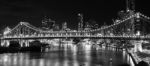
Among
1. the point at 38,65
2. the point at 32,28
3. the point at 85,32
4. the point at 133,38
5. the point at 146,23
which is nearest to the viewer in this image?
the point at 38,65

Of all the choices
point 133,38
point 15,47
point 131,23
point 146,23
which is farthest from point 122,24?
point 15,47

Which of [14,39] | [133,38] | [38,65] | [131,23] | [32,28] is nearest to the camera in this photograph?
[38,65]

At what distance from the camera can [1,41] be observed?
241ft

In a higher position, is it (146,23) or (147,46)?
(146,23)

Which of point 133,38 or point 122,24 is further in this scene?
point 122,24

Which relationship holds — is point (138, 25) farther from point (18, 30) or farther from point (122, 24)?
point (18, 30)

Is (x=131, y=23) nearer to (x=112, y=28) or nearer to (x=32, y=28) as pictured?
(x=112, y=28)

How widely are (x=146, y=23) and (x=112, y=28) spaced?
7598mm

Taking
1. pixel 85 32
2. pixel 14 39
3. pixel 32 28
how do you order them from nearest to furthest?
pixel 85 32, pixel 14 39, pixel 32 28

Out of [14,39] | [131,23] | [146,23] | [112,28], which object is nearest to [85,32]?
[112,28]

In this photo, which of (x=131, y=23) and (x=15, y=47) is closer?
(x=131, y=23)

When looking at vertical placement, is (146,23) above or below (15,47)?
above

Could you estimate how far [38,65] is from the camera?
33.6 metres

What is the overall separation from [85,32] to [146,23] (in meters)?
14.1
